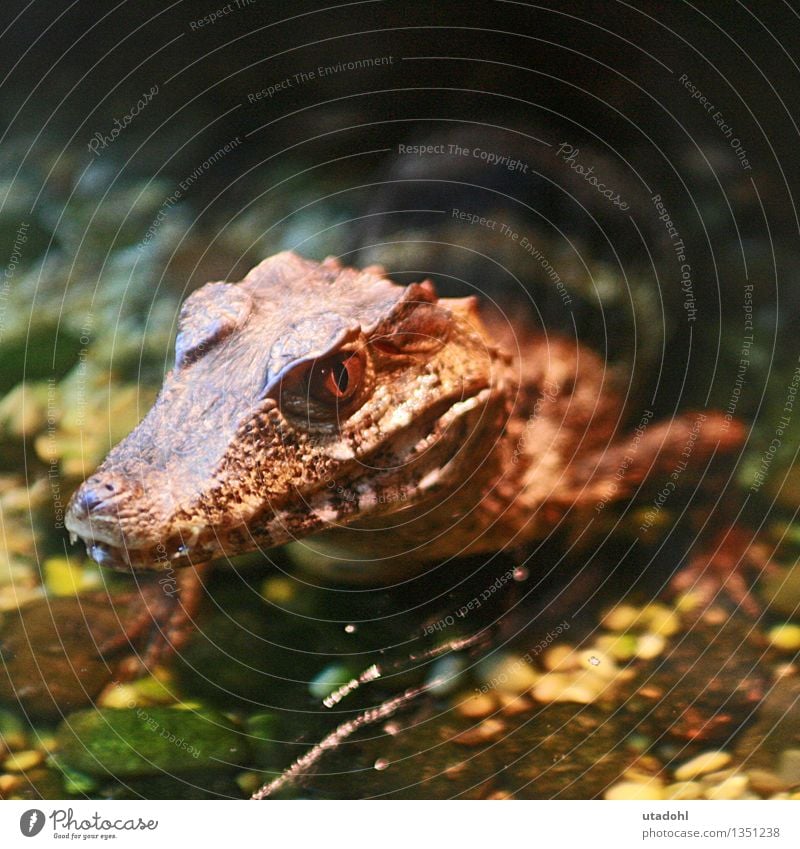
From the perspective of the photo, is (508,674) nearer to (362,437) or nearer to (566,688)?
(566,688)

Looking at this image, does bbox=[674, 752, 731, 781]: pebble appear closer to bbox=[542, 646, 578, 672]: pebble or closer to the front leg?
bbox=[542, 646, 578, 672]: pebble

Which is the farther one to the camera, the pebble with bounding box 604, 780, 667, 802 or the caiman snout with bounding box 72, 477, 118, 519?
the pebble with bounding box 604, 780, 667, 802

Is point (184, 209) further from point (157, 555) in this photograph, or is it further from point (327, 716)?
point (327, 716)

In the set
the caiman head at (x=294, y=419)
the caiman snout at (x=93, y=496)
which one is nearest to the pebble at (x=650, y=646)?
the caiman head at (x=294, y=419)

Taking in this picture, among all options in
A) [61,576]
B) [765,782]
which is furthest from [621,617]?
[61,576]

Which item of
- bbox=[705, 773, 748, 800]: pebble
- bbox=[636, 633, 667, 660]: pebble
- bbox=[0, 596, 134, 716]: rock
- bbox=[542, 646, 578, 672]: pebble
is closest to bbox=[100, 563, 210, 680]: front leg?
bbox=[0, 596, 134, 716]: rock
